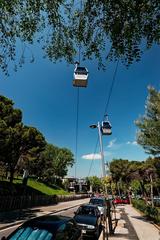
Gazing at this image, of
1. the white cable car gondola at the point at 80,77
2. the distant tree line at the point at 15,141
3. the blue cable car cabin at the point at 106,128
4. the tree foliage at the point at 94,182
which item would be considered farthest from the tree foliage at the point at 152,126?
the tree foliage at the point at 94,182

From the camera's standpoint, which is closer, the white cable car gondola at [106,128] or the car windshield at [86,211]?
the car windshield at [86,211]

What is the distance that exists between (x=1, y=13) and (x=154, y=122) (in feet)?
41.9

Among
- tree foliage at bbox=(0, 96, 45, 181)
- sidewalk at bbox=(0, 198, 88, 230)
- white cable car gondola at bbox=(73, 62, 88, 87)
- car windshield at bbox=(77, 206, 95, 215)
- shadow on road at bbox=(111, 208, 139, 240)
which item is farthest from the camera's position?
tree foliage at bbox=(0, 96, 45, 181)

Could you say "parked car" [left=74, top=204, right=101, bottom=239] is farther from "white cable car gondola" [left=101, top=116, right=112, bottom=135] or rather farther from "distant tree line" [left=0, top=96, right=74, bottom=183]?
"distant tree line" [left=0, top=96, right=74, bottom=183]

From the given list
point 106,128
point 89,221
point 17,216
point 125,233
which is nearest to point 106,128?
point 106,128

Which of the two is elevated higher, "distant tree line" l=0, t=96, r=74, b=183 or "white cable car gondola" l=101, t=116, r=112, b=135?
"distant tree line" l=0, t=96, r=74, b=183

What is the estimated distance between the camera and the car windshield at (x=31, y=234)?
261 inches

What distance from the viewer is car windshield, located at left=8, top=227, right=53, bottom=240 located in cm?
662

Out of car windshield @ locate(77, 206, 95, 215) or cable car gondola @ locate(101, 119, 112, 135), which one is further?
cable car gondola @ locate(101, 119, 112, 135)

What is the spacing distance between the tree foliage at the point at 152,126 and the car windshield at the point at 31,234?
11073mm

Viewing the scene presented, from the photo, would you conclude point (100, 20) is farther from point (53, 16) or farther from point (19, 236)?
point (19, 236)

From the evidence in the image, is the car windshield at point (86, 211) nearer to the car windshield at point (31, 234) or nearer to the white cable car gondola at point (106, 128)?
the white cable car gondola at point (106, 128)

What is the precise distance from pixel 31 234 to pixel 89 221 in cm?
730

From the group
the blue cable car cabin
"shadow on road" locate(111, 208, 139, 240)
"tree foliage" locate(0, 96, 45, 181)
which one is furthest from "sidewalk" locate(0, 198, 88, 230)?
the blue cable car cabin
